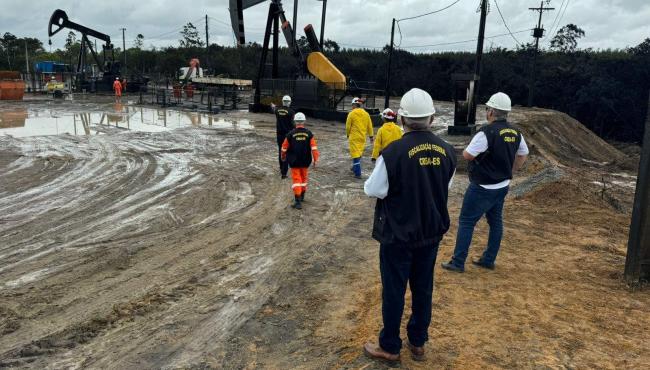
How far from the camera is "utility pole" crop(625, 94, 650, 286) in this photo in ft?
15.9

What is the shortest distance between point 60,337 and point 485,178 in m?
4.27

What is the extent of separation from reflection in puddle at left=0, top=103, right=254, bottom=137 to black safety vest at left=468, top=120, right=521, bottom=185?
15479 millimetres

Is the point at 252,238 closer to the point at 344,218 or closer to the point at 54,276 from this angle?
the point at 344,218

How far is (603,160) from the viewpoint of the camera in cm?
2102

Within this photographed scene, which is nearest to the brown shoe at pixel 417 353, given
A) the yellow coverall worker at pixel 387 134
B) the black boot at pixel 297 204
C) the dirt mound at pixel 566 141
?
the black boot at pixel 297 204

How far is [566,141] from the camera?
73.7ft

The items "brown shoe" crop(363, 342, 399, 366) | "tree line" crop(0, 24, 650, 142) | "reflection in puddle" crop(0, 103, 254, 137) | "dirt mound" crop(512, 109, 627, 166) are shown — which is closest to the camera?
"brown shoe" crop(363, 342, 399, 366)

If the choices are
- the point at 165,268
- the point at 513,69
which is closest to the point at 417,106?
the point at 165,268

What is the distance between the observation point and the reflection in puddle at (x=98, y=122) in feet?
58.2

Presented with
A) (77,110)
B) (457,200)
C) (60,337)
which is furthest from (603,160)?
(77,110)

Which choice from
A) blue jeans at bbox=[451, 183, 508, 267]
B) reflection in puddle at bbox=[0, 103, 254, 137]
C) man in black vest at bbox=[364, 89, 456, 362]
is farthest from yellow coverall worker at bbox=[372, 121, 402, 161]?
reflection in puddle at bbox=[0, 103, 254, 137]

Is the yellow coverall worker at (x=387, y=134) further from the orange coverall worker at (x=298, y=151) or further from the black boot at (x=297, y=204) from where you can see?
the black boot at (x=297, y=204)

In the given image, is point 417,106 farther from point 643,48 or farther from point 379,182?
point 643,48

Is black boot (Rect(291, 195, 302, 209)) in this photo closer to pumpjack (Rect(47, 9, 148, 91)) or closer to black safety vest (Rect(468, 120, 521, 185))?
black safety vest (Rect(468, 120, 521, 185))
